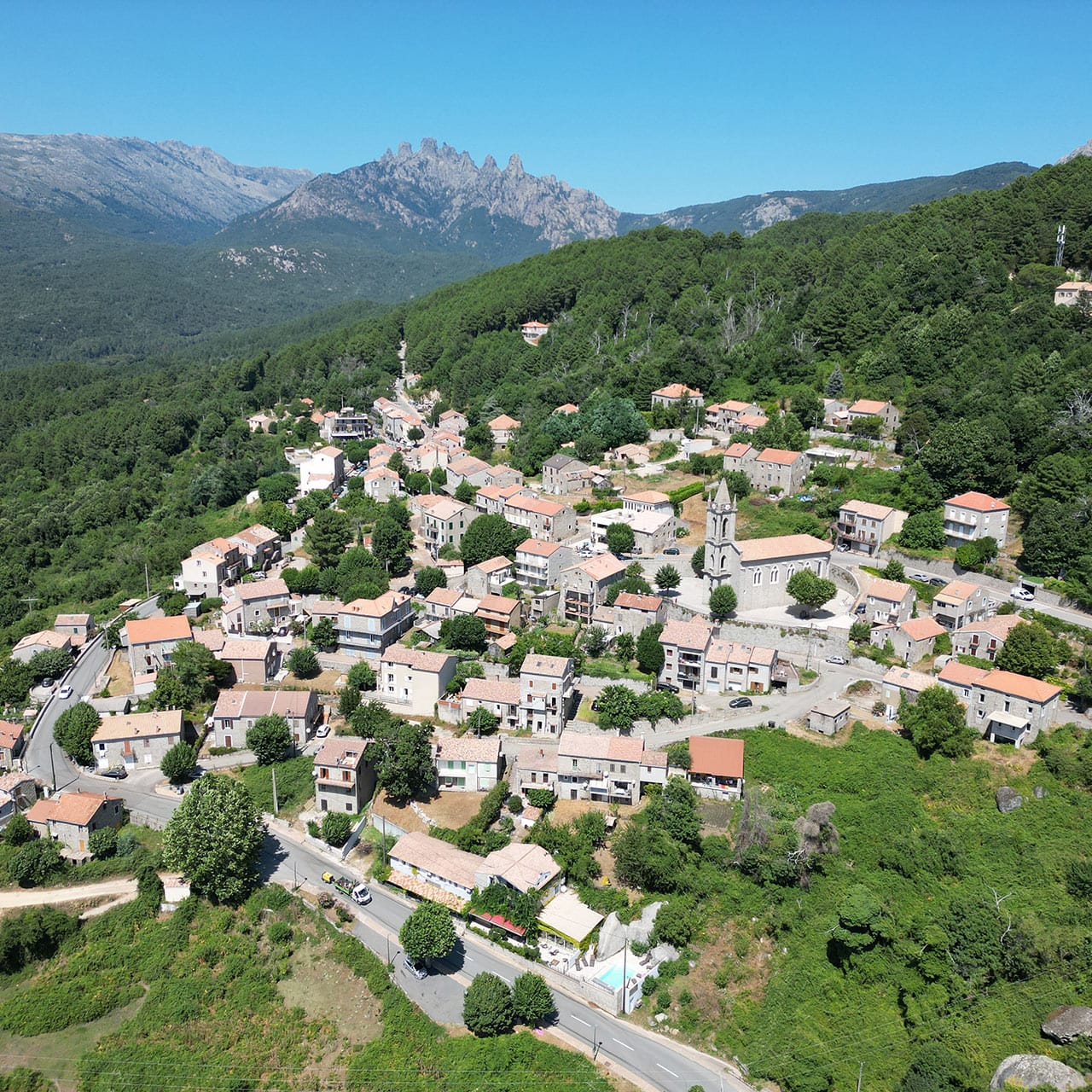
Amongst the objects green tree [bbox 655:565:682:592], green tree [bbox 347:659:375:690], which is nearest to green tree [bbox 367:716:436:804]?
green tree [bbox 347:659:375:690]

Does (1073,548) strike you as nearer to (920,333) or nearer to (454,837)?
(920,333)

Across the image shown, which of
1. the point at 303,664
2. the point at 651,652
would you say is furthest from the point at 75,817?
the point at 651,652

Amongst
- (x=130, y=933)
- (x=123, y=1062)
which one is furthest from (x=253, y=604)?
(x=123, y=1062)

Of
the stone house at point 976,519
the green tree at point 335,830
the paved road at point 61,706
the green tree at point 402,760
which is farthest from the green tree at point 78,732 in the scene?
Result: the stone house at point 976,519

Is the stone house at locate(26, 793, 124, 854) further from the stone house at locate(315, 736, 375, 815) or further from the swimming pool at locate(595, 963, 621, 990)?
the swimming pool at locate(595, 963, 621, 990)

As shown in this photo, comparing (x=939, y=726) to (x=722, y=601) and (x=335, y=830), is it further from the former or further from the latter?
(x=335, y=830)
